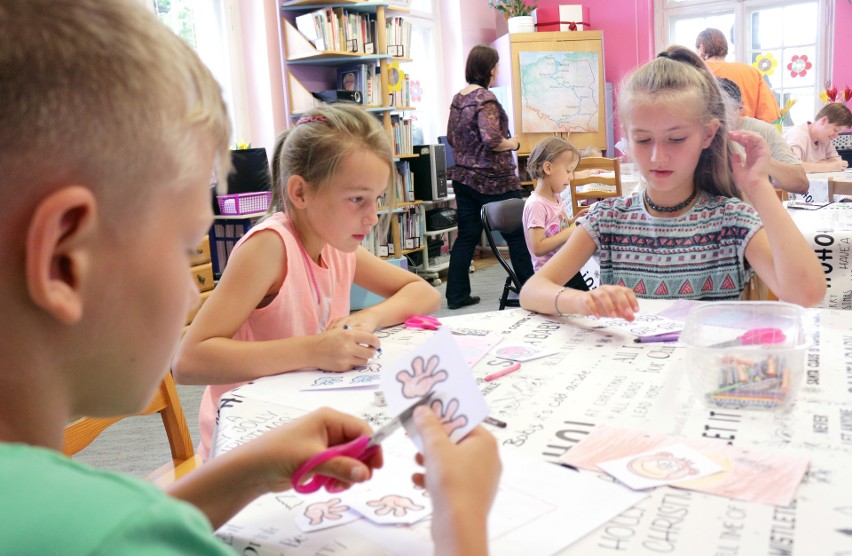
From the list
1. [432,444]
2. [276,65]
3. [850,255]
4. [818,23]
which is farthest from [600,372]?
[818,23]

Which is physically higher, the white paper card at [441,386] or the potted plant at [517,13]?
the potted plant at [517,13]

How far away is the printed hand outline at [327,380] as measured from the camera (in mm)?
1190

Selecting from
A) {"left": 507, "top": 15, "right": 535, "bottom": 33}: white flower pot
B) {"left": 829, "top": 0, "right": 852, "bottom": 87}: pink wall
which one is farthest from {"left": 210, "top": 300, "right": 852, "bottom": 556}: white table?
{"left": 829, "top": 0, "right": 852, "bottom": 87}: pink wall

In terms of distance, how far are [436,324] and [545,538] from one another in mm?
909

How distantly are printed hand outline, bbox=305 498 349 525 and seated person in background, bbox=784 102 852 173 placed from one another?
4.87 metres

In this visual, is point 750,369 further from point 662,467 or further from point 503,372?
point 503,372

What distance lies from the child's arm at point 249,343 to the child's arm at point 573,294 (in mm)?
418

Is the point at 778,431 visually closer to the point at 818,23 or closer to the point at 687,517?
the point at 687,517

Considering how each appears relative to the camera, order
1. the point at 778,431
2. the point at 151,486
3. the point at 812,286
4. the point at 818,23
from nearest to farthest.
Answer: the point at 151,486
the point at 778,431
the point at 812,286
the point at 818,23

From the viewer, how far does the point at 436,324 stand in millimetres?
1566

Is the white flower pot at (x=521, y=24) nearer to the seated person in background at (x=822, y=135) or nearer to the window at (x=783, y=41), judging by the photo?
the window at (x=783, y=41)

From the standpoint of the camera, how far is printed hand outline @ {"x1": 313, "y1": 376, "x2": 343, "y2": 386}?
3.90 ft

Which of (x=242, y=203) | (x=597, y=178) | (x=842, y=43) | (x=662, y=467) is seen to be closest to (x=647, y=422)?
(x=662, y=467)

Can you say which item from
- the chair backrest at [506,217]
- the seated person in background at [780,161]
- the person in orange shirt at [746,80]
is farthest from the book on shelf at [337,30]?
the seated person in background at [780,161]
